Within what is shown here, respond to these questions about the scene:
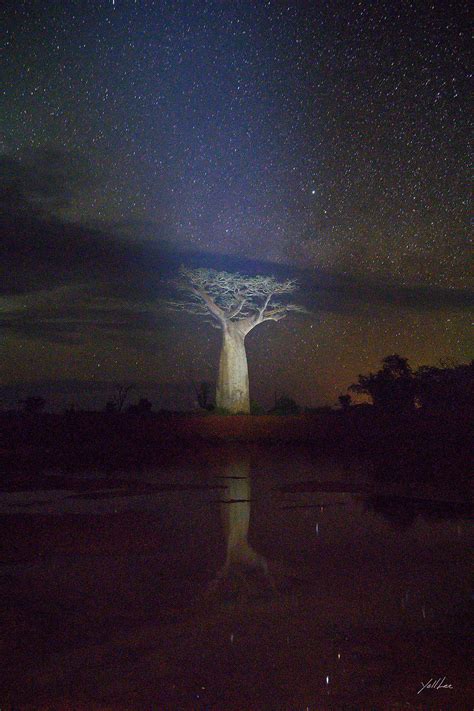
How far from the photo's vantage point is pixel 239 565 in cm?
632

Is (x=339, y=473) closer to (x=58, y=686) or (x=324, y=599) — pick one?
(x=324, y=599)

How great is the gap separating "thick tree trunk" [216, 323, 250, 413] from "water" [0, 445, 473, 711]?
56.0 ft

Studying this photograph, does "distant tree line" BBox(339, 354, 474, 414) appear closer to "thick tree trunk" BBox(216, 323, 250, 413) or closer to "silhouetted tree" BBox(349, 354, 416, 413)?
"silhouetted tree" BBox(349, 354, 416, 413)

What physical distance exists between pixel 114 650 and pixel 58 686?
545 millimetres

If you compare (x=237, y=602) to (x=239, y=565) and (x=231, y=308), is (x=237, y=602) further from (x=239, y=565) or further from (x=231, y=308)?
(x=231, y=308)

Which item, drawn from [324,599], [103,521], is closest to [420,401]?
[103,521]

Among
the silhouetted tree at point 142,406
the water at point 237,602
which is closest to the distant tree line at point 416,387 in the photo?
the silhouetted tree at point 142,406

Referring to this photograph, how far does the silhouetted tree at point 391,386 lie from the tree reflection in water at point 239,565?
17.8 m

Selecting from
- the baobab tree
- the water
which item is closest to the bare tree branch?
the baobab tree

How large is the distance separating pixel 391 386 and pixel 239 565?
A: 77.3ft

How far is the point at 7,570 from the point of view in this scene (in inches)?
245

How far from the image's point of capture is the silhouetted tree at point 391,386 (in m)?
27.3

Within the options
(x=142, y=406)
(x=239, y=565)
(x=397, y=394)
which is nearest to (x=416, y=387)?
(x=397, y=394)

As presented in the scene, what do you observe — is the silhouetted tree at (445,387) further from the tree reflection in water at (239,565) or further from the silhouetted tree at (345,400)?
the tree reflection in water at (239,565)
